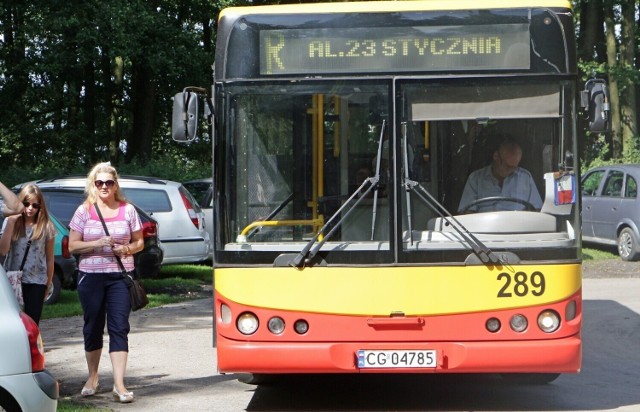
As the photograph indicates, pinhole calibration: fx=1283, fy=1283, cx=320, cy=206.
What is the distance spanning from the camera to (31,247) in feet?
32.7

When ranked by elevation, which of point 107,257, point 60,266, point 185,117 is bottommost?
point 60,266

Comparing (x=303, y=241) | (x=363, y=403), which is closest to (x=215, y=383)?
(x=363, y=403)

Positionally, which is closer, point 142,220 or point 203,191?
point 142,220

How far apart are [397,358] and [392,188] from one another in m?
1.15

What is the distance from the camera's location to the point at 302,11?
29.3ft

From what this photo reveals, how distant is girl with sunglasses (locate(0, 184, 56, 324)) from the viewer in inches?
Result: 392

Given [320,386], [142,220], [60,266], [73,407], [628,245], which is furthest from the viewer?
[628,245]

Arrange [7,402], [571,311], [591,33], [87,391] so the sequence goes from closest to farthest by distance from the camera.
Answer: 1. [7,402]
2. [571,311]
3. [87,391]
4. [591,33]

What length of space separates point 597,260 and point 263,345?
1544 cm

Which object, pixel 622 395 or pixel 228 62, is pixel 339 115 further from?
pixel 622 395

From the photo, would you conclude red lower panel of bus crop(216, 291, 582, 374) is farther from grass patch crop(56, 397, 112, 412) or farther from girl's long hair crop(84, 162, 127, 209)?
girl's long hair crop(84, 162, 127, 209)

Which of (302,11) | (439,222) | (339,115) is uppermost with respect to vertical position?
(302,11)

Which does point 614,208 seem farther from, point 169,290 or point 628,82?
point 628,82

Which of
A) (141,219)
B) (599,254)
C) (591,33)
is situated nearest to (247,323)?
(141,219)
